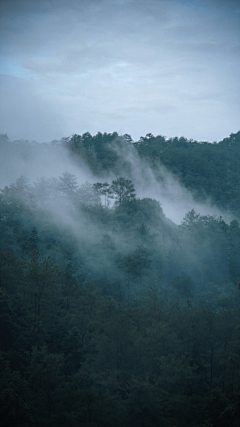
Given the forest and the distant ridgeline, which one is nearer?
the forest

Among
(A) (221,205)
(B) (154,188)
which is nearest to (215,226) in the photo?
(A) (221,205)

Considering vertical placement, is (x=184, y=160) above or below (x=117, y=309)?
above

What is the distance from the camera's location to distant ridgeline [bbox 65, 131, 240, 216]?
102 metres

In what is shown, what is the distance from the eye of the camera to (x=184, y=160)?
11600 centimetres

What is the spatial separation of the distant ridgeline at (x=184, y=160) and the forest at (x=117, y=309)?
98cm

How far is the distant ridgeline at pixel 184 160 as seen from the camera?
335 feet

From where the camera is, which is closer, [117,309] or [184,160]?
[117,309]

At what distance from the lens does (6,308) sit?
90.1 feet

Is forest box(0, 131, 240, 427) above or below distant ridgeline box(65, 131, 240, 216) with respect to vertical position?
below

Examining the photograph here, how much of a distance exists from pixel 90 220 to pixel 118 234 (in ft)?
24.9

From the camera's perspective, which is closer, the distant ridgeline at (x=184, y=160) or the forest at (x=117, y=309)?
the forest at (x=117, y=309)

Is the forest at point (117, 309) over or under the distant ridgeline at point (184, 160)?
under

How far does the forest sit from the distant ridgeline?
982 mm

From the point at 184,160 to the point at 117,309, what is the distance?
9125 cm
